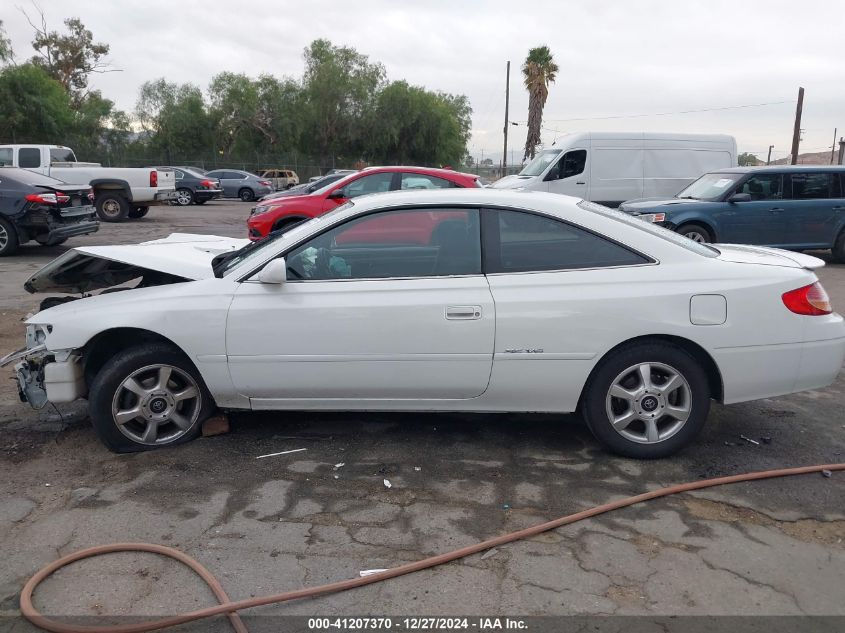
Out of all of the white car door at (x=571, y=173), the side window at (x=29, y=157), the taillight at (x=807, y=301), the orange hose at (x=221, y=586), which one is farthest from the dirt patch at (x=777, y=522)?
the side window at (x=29, y=157)

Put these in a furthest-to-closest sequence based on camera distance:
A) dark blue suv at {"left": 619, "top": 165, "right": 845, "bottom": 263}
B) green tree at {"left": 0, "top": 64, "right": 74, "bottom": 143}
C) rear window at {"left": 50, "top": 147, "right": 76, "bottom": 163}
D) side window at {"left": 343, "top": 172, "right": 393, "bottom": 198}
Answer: green tree at {"left": 0, "top": 64, "right": 74, "bottom": 143} → rear window at {"left": 50, "top": 147, "right": 76, "bottom": 163} → dark blue suv at {"left": 619, "top": 165, "right": 845, "bottom": 263} → side window at {"left": 343, "top": 172, "right": 393, "bottom": 198}

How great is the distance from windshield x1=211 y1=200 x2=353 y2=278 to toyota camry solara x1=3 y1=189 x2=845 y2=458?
0.03 metres

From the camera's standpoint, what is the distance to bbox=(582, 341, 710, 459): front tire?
399 centimetres

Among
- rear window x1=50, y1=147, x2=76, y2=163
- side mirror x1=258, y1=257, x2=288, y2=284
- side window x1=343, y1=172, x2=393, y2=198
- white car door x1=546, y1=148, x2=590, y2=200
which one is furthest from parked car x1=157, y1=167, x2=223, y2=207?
side mirror x1=258, y1=257, x2=288, y2=284

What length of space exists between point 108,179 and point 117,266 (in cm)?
1520

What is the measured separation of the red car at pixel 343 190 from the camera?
10.8 m

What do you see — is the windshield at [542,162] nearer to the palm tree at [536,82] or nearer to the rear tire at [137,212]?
the rear tire at [137,212]

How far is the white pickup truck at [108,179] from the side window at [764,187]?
46.8 feet

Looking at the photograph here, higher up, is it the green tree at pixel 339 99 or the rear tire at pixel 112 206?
the green tree at pixel 339 99

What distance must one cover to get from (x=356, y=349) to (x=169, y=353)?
111cm

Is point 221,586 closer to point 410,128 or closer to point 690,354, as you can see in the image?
point 690,354

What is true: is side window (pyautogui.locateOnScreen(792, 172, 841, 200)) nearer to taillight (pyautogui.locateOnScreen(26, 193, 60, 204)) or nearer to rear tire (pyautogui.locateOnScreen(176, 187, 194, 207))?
taillight (pyautogui.locateOnScreen(26, 193, 60, 204))

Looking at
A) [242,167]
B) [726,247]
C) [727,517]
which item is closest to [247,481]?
[727,517]

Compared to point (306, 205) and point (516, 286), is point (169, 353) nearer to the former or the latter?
point (516, 286)
